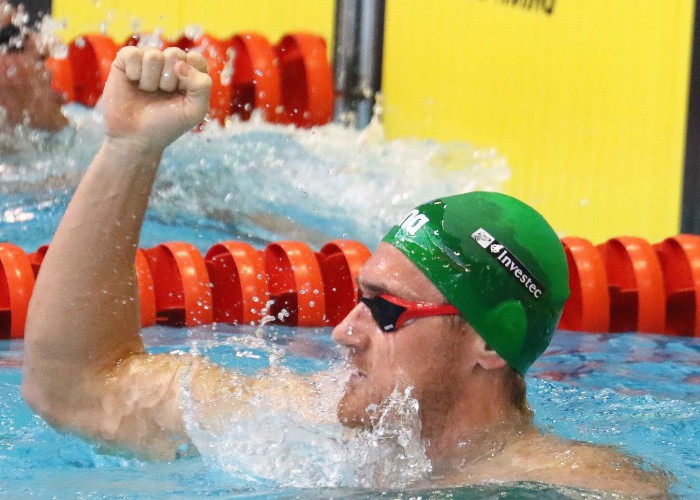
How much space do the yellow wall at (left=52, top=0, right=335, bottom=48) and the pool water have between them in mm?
601

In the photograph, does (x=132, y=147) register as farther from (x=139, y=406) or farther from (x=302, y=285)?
(x=302, y=285)

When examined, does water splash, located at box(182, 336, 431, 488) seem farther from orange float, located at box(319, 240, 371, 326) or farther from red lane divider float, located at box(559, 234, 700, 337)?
red lane divider float, located at box(559, 234, 700, 337)

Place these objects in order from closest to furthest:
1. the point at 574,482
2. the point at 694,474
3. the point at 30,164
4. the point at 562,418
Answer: the point at 574,482, the point at 694,474, the point at 562,418, the point at 30,164

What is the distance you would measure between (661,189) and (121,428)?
13.8 ft

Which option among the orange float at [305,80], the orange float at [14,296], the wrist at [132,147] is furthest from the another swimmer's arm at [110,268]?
the orange float at [305,80]

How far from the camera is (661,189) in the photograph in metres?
5.74

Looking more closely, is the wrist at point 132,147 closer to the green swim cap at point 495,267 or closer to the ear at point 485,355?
the green swim cap at point 495,267

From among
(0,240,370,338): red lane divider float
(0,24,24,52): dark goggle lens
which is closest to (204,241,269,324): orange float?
(0,240,370,338): red lane divider float

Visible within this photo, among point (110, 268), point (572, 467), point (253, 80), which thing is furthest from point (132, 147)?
point (253, 80)

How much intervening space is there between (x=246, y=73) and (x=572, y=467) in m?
4.74

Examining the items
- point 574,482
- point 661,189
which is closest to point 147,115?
point 574,482

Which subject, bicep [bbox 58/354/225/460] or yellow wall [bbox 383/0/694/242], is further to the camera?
yellow wall [bbox 383/0/694/242]

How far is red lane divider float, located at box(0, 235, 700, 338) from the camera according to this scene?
402 cm

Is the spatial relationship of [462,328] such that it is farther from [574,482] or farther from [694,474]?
[694,474]
